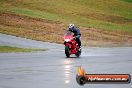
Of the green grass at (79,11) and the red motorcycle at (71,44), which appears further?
the green grass at (79,11)

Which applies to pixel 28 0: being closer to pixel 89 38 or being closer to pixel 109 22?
pixel 109 22

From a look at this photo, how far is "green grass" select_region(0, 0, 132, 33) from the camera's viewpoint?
67.4 meters

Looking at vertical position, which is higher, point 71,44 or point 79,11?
point 71,44

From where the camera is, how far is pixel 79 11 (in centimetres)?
7550

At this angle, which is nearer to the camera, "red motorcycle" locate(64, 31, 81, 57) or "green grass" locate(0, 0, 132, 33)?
"red motorcycle" locate(64, 31, 81, 57)

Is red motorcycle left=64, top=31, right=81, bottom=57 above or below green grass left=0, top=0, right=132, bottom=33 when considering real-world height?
above

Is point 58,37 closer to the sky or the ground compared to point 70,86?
closer to the ground

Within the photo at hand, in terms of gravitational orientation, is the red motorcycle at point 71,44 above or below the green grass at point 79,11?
above

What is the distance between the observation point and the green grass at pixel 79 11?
6738 centimetres

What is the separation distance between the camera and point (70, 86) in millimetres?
15484

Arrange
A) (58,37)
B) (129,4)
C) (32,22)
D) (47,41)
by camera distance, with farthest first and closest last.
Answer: (129,4) → (32,22) → (58,37) → (47,41)

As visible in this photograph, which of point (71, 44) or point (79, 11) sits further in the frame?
point (79, 11)

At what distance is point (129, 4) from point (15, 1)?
2305cm

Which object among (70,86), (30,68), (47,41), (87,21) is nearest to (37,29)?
(47,41)
